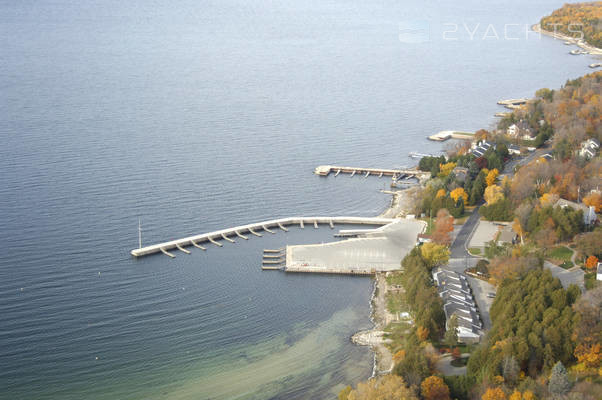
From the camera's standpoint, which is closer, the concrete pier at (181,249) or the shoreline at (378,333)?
the shoreline at (378,333)

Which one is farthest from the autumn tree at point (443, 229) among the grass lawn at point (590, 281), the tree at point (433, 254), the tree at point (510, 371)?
the tree at point (510, 371)

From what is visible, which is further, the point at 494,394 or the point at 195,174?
the point at 195,174

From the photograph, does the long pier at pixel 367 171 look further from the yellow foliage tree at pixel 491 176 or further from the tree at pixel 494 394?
the tree at pixel 494 394

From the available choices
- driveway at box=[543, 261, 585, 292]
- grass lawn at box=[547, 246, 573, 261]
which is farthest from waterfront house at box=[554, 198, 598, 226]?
driveway at box=[543, 261, 585, 292]

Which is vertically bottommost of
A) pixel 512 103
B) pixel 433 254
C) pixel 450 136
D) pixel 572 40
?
pixel 433 254

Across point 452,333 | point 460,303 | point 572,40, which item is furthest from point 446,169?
point 572,40

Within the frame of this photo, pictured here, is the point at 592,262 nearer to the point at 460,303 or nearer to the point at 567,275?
the point at 567,275

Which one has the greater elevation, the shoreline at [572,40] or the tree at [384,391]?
the shoreline at [572,40]
